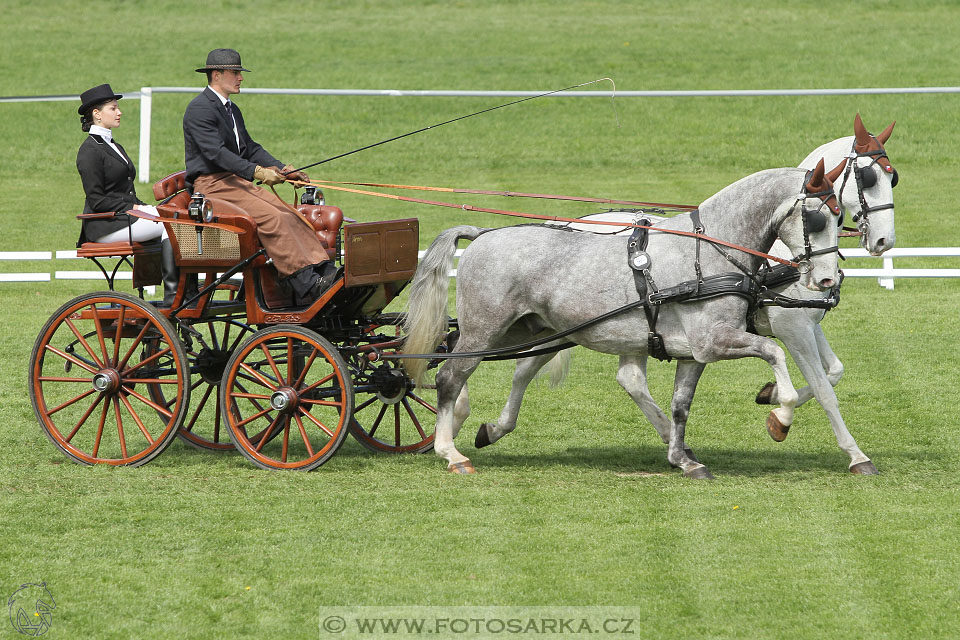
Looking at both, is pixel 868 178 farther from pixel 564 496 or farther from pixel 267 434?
pixel 267 434

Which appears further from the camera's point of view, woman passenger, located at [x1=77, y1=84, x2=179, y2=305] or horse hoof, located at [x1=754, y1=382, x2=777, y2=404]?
horse hoof, located at [x1=754, y1=382, x2=777, y2=404]

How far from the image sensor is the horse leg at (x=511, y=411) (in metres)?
7.76

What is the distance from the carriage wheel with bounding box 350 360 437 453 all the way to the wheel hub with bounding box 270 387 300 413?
0.34 meters

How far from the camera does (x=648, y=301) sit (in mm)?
6754

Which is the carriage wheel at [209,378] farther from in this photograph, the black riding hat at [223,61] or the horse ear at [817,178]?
the horse ear at [817,178]

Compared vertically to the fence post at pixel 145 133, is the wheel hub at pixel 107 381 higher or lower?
lower

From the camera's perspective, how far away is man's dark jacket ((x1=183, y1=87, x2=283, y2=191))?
725 cm

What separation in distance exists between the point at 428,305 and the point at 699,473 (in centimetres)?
183

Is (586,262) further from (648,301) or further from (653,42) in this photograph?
(653,42)

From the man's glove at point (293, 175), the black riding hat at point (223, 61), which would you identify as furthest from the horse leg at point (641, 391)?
the black riding hat at point (223, 61)

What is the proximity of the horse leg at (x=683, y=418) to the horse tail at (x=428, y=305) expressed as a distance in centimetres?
142

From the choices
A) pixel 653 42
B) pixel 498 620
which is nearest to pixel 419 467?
pixel 498 620

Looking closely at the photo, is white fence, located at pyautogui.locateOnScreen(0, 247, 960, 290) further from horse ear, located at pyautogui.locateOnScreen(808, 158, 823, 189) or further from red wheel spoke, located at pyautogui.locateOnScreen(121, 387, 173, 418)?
horse ear, located at pyautogui.locateOnScreen(808, 158, 823, 189)

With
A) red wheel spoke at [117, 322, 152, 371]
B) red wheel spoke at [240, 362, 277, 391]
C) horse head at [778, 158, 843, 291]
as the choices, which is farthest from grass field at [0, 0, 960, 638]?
horse head at [778, 158, 843, 291]
